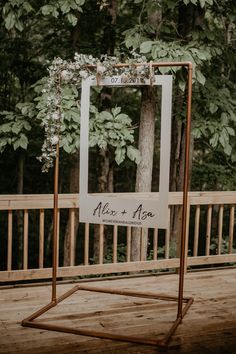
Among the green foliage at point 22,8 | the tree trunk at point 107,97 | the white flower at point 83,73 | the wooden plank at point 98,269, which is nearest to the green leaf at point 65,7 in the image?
the green foliage at point 22,8

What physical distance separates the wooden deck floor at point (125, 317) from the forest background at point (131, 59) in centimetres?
132

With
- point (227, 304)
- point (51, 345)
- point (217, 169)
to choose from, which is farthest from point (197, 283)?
point (217, 169)

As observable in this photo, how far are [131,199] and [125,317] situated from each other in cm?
95

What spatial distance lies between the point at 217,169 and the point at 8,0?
12.9ft

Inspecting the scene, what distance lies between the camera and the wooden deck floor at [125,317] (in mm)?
3131

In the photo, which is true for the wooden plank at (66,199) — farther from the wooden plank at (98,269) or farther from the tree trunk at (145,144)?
the tree trunk at (145,144)

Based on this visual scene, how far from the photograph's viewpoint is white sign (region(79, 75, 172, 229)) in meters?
3.56

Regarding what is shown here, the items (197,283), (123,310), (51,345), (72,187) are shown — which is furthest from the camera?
(72,187)

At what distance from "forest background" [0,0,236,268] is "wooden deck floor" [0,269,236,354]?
1318 millimetres

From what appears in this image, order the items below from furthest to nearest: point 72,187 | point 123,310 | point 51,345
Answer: point 72,187, point 123,310, point 51,345

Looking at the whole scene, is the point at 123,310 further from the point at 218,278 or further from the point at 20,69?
the point at 20,69

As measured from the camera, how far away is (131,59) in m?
3.70

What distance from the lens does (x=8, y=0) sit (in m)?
4.80

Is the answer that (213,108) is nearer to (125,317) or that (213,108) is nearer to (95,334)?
(125,317)
